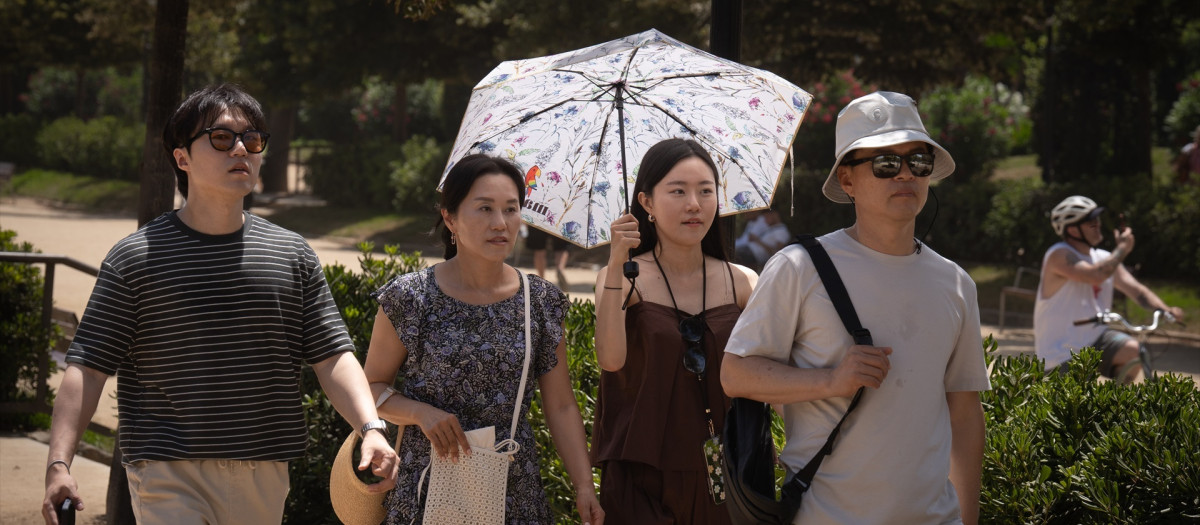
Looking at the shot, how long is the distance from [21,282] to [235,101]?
18.2 ft

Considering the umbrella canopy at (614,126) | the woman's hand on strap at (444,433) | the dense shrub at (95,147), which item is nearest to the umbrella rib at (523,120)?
the umbrella canopy at (614,126)

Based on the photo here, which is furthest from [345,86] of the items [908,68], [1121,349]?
[1121,349]

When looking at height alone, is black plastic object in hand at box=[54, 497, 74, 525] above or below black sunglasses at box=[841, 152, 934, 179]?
below

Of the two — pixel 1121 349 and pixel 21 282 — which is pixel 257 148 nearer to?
pixel 21 282

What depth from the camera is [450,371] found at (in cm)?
333

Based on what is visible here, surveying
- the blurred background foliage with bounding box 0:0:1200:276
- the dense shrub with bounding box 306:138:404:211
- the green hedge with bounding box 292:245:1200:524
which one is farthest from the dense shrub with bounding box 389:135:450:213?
the green hedge with bounding box 292:245:1200:524

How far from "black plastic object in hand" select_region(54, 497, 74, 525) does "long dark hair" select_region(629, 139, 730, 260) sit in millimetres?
1749

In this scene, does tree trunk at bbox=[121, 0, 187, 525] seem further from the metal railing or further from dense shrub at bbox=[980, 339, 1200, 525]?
dense shrub at bbox=[980, 339, 1200, 525]

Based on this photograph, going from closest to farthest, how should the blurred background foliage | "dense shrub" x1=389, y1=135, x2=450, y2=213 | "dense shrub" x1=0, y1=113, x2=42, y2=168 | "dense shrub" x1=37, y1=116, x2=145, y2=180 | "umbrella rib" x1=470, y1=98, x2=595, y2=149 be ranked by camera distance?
"umbrella rib" x1=470, y1=98, x2=595, y2=149, the blurred background foliage, "dense shrub" x1=389, y1=135, x2=450, y2=213, "dense shrub" x1=37, y1=116, x2=145, y2=180, "dense shrub" x1=0, y1=113, x2=42, y2=168

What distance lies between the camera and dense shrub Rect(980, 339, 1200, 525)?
10.2ft

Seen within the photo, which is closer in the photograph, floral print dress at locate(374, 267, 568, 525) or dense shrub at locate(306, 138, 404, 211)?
floral print dress at locate(374, 267, 568, 525)

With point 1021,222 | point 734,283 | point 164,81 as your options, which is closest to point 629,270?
point 734,283

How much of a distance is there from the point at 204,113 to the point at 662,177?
1325 millimetres

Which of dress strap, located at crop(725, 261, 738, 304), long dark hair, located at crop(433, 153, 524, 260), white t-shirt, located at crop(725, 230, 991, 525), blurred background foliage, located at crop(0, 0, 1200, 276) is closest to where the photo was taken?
white t-shirt, located at crop(725, 230, 991, 525)
